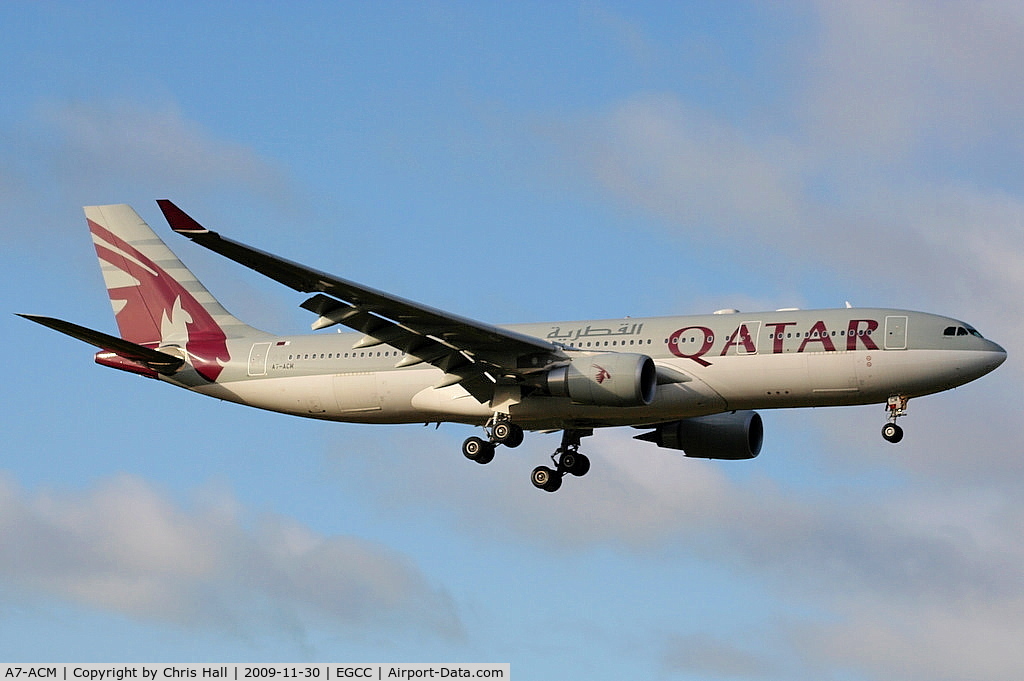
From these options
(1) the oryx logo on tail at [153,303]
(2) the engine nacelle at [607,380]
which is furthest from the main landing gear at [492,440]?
(1) the oryx logo on tail at [153,303]

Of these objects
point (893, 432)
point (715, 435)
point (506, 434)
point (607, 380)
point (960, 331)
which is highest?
point (960, 331)

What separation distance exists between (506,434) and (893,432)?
11.7 m

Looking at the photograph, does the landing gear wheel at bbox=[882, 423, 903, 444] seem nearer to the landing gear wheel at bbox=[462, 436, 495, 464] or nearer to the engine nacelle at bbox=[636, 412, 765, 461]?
the engine nacelle at bbox=[636, 412, 765, 461]

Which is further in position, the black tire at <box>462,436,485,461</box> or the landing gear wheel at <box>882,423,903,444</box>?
the black tire at <box>462,436,485,461</box>

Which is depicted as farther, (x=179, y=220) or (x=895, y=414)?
(x=895, y=414)

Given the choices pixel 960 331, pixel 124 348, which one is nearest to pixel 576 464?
pixel 960 331

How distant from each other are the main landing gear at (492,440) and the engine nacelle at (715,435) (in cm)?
684

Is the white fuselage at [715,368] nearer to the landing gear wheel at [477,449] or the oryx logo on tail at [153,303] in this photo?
the landing gear wheel at [477,449]

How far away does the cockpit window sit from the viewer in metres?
45.4

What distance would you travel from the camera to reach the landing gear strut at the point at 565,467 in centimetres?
5281

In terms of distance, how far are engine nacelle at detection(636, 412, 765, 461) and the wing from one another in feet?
25.0

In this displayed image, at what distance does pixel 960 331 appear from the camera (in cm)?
4550

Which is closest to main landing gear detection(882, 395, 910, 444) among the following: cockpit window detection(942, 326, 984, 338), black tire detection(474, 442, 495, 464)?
cockpit window detection(942, 326, 984, 338)

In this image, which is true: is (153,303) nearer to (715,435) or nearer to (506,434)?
(506,434)
